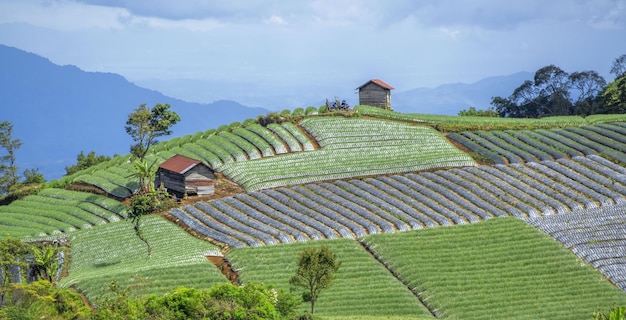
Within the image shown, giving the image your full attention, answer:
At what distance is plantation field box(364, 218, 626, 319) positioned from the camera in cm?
5747

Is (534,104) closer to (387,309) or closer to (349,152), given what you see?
(349,152)

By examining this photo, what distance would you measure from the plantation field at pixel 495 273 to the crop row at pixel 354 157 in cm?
1750

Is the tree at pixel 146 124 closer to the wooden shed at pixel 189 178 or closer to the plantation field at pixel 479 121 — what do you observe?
the wooden shed at pixel 189 178

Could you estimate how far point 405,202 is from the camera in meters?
78.3

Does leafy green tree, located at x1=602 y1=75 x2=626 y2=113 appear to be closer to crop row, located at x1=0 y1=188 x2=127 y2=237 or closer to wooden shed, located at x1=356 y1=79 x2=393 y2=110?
wooden shed, located at x1=356 y1=79 x2=393 y2=110

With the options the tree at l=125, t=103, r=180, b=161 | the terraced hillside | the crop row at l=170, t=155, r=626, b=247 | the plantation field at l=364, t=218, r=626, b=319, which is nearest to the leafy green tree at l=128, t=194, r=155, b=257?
the terraced hillside

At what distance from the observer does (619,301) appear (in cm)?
5766

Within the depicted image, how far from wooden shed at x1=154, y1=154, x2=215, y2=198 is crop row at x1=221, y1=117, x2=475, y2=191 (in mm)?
3809

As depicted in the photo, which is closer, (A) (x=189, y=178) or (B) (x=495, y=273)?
(B) (x=495, y=273)

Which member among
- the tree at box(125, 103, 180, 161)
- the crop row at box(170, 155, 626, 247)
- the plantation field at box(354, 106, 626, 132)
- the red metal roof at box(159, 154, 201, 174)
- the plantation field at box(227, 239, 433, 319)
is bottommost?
the plantation field at box(227, 239, 433, 319)

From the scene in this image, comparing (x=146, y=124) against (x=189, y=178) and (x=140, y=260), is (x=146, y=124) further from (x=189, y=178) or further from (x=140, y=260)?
(x=140, y=260)

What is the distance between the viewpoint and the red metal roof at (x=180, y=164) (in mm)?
84375

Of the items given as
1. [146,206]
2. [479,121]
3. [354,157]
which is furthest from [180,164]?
[479,121]

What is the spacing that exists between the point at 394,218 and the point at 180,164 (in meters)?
23.6
